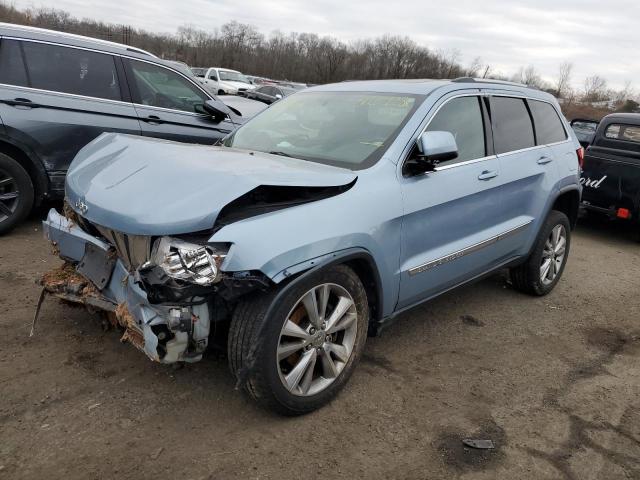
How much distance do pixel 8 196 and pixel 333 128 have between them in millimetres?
3329

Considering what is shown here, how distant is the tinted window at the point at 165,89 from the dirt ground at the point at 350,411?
257 centimetres

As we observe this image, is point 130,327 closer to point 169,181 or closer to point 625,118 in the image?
point 169,181

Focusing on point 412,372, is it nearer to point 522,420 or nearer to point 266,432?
point 522,420

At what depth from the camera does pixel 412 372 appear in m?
3.43

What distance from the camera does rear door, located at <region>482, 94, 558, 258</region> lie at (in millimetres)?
4078

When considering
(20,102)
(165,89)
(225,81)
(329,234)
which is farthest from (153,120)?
(225,81)

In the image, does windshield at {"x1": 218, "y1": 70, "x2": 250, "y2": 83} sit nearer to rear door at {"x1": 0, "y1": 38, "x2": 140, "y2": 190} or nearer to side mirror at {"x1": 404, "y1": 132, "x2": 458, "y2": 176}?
rear door at {"x1": 0, "y1": 38, "x2": 140, "y2": 190}

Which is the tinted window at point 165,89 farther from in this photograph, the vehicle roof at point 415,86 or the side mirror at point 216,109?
the vehicle roof at point 415,86

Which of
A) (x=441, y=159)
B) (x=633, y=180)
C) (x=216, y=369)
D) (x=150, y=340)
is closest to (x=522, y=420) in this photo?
(x=441, y=159)

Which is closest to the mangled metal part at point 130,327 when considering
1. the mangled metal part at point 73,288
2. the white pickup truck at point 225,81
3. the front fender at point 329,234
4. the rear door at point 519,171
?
the mangled metal part at point 73,288

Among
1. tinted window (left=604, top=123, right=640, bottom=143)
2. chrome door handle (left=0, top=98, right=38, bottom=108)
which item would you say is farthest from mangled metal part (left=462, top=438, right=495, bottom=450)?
tinted window (left=604, top=123, right=640, bottom=143)

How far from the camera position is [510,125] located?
4.28 m

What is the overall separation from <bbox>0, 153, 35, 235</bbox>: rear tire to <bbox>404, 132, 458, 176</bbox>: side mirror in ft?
12.4

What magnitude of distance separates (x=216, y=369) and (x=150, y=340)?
0.86 metres
